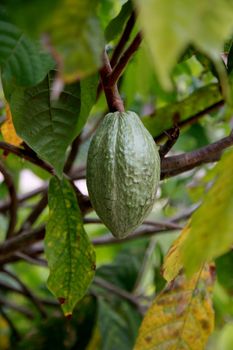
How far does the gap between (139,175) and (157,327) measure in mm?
416

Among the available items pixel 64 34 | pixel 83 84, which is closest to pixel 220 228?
pixel 64 34

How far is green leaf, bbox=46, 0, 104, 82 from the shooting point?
55 cm

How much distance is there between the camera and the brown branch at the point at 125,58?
85 cm

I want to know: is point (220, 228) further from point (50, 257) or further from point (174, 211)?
point (174, 211)

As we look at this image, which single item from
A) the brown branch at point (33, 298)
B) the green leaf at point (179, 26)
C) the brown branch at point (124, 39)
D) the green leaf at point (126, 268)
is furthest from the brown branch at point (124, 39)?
the green leaf at point (126, 268)

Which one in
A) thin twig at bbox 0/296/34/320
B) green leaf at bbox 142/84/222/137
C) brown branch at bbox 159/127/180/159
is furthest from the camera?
thin twig at bbox 0/296/34/320

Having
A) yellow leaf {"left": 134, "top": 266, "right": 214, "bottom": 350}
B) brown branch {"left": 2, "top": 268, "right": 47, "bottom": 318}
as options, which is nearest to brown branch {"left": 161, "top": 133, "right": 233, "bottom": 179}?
yellow leaf {"left": 134, "top": 266, "right": 214, "bottom": 350}

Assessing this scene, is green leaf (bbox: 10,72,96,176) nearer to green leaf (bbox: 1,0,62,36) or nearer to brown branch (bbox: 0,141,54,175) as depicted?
brown branch (bbox: 0,141,54,175)

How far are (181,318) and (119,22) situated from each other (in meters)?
0.49

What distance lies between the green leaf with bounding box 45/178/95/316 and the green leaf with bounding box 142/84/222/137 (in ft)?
1.13

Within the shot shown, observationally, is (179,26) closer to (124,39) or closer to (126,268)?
(124,39)

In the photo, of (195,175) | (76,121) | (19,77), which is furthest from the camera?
(195,175)

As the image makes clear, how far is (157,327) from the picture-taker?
118cm

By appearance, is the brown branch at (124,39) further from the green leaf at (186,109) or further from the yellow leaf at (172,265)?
the green leaf at (186,109)
